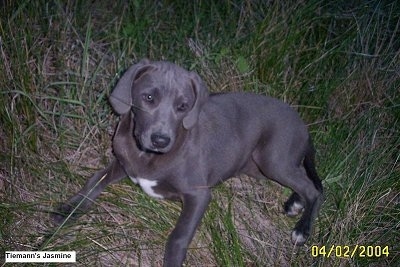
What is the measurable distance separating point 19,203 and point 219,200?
3.90 ft

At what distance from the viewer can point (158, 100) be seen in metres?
3.18

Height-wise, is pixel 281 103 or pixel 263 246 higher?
pixel 281 103

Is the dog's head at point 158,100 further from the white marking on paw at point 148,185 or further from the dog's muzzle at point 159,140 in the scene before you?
the white marking on paw at point 148,185

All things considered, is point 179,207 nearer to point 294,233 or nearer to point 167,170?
point 167,170

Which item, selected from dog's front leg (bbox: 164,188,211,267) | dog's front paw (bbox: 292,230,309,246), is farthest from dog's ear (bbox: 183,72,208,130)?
dog's front paw (bbox: 292,230,309,246)

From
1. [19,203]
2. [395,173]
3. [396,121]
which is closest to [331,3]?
[396,121]

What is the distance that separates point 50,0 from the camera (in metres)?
4.28

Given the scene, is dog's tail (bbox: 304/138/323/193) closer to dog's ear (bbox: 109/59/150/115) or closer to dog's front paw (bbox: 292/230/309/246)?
dog's front paw (bbox: 292/230/309/246)
